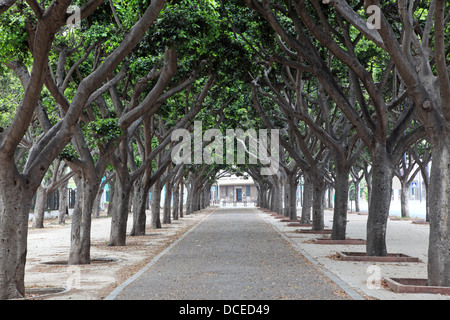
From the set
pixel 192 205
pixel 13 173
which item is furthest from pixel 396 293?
pixel 192 205

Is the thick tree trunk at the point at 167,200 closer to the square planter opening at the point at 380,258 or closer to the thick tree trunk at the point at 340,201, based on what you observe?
the thick tree trunk at the point at 340,201

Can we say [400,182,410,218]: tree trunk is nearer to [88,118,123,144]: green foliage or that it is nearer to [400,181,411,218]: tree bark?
[400,181,411,218]: tree bark

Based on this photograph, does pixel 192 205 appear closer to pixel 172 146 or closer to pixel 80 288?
pixel 172 146

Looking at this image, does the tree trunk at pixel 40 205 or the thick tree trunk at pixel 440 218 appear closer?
the thick tree trunk at pixel 440 218

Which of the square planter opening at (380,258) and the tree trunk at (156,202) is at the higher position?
the tree trunk at (156,202)

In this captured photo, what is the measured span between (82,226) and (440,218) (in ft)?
28.1

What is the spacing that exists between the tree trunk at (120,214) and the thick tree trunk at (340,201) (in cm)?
705

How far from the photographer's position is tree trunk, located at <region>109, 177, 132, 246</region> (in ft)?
56.1

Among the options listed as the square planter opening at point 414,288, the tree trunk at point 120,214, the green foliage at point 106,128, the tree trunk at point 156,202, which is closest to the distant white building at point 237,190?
the tree trunk at point 156,202

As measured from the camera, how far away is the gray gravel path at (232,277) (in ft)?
26.9

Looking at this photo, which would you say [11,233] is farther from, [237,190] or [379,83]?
A: [237,190]

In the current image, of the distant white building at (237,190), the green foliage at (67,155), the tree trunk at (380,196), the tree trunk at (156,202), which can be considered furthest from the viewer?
the distant white building at (237,190)
